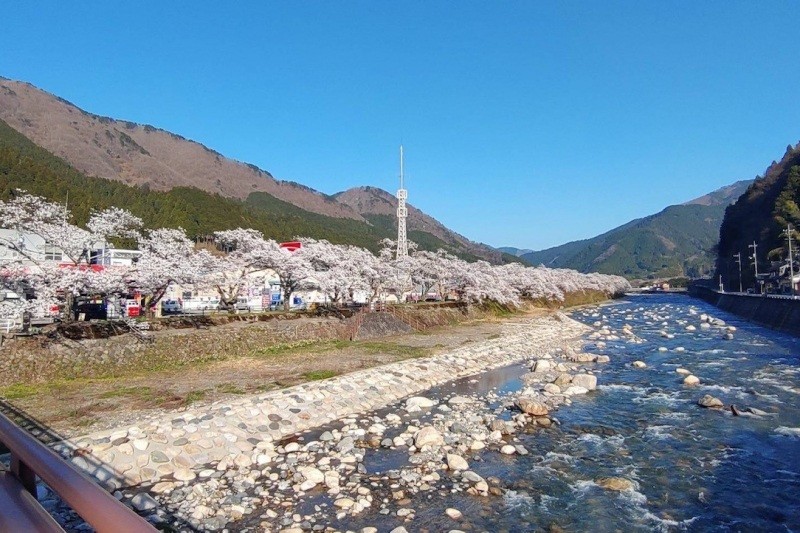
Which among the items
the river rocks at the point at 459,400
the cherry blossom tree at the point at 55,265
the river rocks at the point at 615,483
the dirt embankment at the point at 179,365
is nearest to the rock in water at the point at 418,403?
the river rocks at the point at 459,400

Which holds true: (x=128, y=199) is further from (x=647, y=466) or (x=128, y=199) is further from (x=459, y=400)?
(x=647, y=466)

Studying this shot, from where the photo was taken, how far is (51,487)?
2.04 metres

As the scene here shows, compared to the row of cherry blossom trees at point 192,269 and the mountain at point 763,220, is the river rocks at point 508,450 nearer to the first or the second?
the row of cherry blossom trees at point 192,269

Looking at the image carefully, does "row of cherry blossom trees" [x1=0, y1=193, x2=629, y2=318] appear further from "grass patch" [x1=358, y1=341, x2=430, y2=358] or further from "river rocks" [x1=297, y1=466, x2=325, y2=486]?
"river rocks" [x1=297, y1=466, x2=325, y2=486]

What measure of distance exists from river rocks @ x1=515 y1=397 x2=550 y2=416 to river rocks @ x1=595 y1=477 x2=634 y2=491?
4.35 meters

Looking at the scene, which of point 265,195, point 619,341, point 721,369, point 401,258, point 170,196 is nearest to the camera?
point 721,369

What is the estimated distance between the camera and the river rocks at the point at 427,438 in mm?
11711

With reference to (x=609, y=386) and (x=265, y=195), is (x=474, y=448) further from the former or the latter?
→ (x=265, y=195)

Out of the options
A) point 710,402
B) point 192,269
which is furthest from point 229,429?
point 192,269

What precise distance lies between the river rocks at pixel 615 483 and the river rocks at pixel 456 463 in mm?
2779

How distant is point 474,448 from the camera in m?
11.6

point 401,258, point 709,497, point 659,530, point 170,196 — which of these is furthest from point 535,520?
point 170,196

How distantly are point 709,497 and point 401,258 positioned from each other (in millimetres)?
44230

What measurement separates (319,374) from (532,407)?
8285 millimetres
